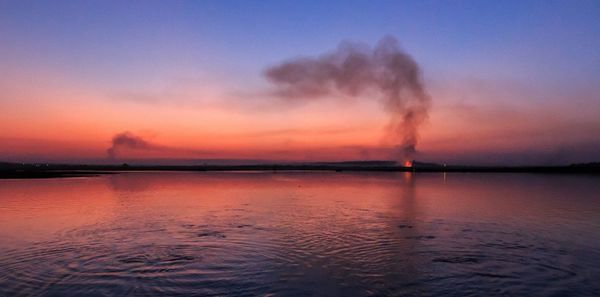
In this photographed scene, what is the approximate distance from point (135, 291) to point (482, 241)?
1290 cm

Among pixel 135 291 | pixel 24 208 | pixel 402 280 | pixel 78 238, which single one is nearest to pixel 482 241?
pixel 402 280

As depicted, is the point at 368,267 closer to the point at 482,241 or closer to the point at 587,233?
the point at 482,241

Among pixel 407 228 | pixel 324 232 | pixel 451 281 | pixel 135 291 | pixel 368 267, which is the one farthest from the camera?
pixel 407 228

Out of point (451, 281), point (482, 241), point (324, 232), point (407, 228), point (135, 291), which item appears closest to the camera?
point (135, 291)

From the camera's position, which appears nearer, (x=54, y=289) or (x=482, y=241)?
(x=54, y=289)

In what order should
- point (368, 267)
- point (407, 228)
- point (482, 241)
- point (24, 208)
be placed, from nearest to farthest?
point (368, 267) < point (482, 241) < point (407, 228) < point (24, 208)

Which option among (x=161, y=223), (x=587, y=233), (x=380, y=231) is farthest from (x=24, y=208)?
(x=587, y=233)

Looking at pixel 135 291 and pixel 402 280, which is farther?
pixel 402 280

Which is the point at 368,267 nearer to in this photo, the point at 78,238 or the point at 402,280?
the point at 402,280

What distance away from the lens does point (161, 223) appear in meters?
20.9

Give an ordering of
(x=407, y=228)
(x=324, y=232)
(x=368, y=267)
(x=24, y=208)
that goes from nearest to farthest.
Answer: (x=368, y=267)
(x=324, y=232)
(x=407, y=228)
(x=24, y=208)

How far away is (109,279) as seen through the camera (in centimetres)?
1098

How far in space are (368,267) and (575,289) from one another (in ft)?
16.7

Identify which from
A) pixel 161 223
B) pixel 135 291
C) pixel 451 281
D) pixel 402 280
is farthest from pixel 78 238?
pixel 451 281
